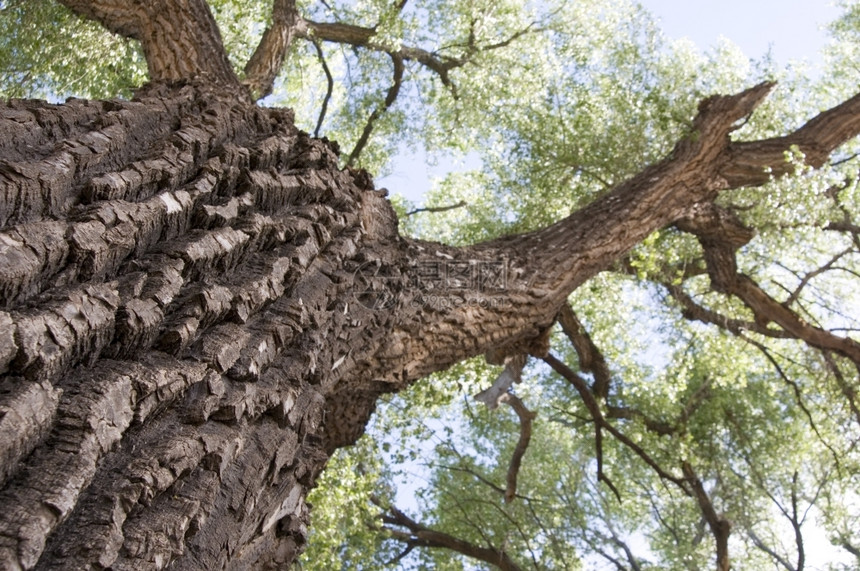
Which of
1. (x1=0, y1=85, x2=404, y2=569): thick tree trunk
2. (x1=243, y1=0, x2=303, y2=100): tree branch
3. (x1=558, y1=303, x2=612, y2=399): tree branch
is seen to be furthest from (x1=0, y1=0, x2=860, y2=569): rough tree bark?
(x1=558, y1=303, x2=612, y2=399): tree branch

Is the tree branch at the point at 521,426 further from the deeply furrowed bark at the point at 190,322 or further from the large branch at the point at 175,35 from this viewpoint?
the large branch at the point at 175,35

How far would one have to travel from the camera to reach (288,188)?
3582mm

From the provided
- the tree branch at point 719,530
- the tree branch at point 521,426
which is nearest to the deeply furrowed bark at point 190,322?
the tree branch at point 521,426

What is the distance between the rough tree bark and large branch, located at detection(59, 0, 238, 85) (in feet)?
0.05

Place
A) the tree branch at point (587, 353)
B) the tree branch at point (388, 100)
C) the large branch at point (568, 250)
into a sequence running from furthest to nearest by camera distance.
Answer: the tree branch at point (388, 100)
the tree branch at point (587, 353)
the large branch at point (568, 250)

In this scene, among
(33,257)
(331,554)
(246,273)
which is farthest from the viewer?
(331,554)

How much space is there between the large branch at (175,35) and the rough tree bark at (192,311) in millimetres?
16

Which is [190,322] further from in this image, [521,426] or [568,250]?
[521,426]

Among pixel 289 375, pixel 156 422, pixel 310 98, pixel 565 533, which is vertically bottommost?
pixel 156 422

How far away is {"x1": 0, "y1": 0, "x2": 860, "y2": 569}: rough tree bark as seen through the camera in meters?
1.79

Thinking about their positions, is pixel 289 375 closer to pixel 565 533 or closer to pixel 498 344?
pixel 498 344

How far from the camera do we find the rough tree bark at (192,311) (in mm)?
1790

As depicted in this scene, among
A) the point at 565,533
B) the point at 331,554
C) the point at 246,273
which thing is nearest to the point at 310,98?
the point at 331,554

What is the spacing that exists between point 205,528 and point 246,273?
41.6 inches
